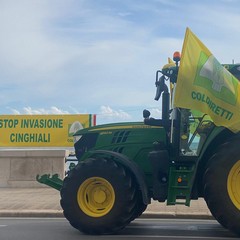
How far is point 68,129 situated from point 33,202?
596 cm

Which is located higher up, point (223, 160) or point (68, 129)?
point (68, 129)

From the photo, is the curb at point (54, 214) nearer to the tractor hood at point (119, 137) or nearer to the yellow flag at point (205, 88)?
the tractor hood at point (119, 137)

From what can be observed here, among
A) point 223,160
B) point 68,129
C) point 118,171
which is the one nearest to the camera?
point 223,160

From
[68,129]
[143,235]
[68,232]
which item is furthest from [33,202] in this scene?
[68,129]

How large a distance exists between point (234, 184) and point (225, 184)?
17 centimetres

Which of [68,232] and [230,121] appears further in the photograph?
[68,232]

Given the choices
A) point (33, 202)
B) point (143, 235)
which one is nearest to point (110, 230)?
point (143, 235)

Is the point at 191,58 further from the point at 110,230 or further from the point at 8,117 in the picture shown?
the point at 8,117

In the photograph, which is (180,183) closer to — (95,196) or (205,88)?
(95,196)

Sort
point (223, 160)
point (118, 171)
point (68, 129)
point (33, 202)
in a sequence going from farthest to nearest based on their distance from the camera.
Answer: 1. point (68, 129)
2. point (33, 202)
3. point (118, 171)
4. point (223, 160)

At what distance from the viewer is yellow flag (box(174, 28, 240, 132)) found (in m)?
7.27

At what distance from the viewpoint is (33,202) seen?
12.1m

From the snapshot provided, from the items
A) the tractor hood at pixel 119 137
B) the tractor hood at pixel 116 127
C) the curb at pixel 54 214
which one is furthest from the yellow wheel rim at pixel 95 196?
the curb at pixel 54 214

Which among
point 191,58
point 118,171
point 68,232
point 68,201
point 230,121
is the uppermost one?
point 191,58
